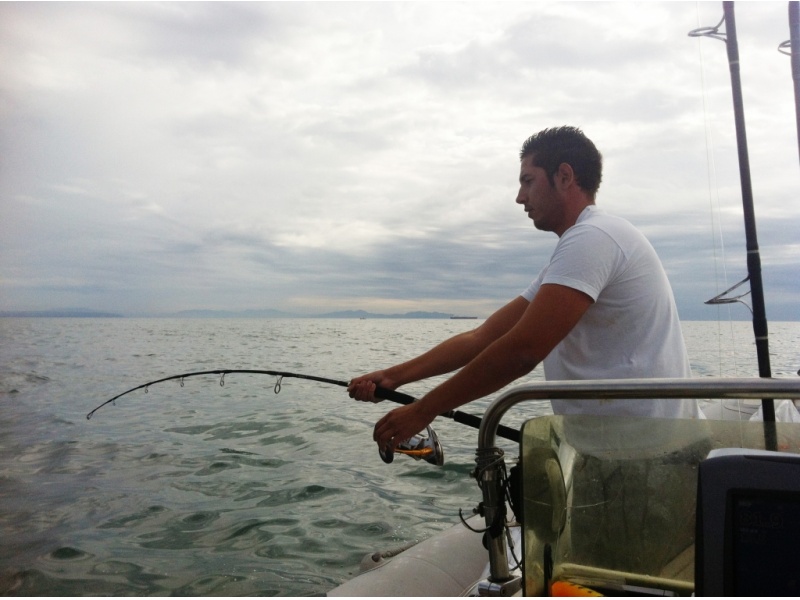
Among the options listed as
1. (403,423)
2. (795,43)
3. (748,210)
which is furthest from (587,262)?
(795,43)

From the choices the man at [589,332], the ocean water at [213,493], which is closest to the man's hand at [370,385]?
the man at [589,332]

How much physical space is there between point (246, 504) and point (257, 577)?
1.47 meters

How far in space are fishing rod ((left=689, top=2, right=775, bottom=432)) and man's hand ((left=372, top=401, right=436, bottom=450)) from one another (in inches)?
85.0

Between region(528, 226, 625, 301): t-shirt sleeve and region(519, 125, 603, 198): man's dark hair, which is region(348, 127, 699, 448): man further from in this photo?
region(519, 125, 603, 198): man's dark hair

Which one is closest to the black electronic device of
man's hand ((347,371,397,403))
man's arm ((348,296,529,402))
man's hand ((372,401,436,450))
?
man's hand ((372,401,436,450))

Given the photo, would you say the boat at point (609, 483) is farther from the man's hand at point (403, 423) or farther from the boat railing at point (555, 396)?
the man's hand at point (403, 423)

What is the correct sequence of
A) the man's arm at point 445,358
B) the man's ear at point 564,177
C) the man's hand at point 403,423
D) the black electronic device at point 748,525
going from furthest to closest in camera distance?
the man's arm at point 445,358
the man's ear at point 564,177
the man's hand at point 403,423
the black electronic device at point 748,525

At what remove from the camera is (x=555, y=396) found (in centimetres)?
154

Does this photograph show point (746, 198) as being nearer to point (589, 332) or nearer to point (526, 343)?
point (589, 332)

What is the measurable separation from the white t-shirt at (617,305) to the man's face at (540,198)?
1.03 feet

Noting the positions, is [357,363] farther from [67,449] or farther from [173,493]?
[173,493]

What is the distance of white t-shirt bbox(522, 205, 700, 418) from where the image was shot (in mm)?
1873

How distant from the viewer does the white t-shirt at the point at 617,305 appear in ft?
6.15

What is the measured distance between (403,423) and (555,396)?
1.97ft
